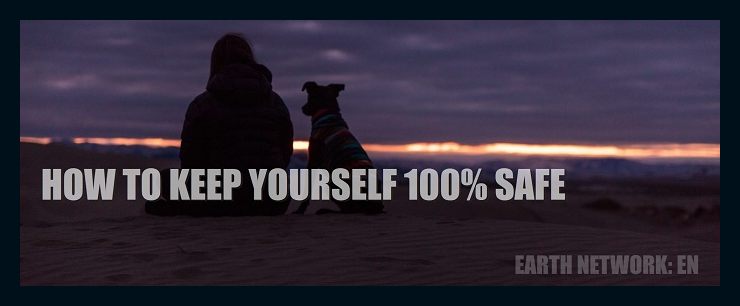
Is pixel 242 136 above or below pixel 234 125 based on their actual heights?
below

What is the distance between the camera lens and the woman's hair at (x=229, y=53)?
802 centimetres

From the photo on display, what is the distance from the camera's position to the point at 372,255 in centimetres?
620

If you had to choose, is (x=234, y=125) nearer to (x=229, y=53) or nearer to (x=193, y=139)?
(x=193, y=139)

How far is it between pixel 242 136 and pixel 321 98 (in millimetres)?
1122

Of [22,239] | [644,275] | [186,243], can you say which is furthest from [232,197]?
[644,275]

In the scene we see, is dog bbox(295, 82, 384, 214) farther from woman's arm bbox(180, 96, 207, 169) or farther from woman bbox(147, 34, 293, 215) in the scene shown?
woman's arm bbox(180, 96, 207, 169)

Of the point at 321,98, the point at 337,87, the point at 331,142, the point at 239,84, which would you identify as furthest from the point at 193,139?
the point at 337,87

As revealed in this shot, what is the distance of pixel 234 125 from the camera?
7.77 m

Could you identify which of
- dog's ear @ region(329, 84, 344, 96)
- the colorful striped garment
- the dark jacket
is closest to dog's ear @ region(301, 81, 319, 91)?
dog's ear @ region(329, 84, 344, 96)

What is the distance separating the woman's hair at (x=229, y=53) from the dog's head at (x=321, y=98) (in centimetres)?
78

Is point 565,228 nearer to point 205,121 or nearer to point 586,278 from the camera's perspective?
point 586,278

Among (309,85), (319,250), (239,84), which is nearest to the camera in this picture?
(319,250)

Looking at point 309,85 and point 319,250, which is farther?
point 309,85

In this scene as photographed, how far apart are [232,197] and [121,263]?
2.04 m
